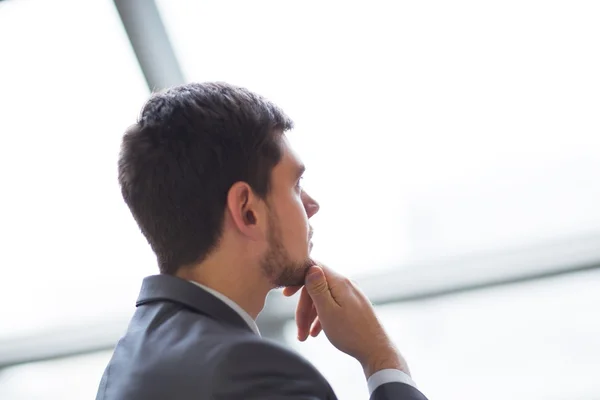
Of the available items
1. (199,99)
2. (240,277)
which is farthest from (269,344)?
(199,99)

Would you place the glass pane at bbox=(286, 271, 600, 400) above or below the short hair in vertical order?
below

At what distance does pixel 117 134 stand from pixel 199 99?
1.38m

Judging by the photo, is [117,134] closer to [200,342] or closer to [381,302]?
[381,302]

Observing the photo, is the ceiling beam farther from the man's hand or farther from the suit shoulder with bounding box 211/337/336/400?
the suit shoulder with bounding box 211/337/336/400

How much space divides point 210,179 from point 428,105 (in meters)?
1.19

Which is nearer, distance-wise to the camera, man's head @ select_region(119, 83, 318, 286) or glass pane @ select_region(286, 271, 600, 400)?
man's head @ select_region(119, 83, 318, 286)

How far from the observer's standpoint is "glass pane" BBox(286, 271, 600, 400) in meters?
1.96

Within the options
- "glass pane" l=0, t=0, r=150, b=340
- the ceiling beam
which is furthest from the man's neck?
"glass pane" l=0, t=0, r=150, b=340

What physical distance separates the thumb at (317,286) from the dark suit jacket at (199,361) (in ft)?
0.71

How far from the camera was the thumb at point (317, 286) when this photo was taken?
139cm

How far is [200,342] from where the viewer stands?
1.07m

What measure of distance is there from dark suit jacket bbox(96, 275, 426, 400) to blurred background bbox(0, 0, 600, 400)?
1030 mm

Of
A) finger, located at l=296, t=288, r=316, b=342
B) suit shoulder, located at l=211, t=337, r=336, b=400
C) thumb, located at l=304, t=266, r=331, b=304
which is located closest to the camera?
suit shoulder, located at l=211, t=337, r=336, b=400

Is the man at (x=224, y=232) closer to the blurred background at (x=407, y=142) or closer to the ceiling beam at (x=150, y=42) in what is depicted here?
the blurred background at (x=407, y=142)
